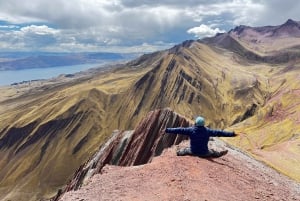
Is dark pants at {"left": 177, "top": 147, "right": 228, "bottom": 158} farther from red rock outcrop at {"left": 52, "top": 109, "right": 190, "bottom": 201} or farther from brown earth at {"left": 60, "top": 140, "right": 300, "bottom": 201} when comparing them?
red rock outcrop at {"left": 52, "top": 109, "right": 190, "bottom": 201}

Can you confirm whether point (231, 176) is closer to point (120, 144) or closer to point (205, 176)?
point (205, 176)

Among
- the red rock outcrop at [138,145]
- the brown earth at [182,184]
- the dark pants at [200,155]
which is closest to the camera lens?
the brown earth at [182,184]

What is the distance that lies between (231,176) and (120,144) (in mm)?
33520

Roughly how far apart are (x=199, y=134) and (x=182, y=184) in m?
7.08

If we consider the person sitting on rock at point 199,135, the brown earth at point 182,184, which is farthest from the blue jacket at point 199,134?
the brown earth at point 182,184

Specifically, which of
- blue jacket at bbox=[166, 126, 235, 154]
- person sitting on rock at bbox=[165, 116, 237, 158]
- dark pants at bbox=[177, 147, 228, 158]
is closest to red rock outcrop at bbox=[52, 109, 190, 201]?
dark pants at bbox=[177, 147, 228, 158]

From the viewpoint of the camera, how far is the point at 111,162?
64.7 m

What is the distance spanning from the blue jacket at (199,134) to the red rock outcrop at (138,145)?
19.2 meters

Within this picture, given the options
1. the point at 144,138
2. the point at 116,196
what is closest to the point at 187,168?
the point at 116,196

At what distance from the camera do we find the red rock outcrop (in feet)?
196

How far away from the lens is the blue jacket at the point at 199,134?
35.9 meters

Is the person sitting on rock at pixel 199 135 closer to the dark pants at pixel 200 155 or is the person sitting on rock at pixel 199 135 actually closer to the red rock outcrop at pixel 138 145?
the dark pants at pixel 200 155

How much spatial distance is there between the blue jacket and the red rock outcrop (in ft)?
63.1

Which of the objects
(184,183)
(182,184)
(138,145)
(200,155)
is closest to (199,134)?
(200,155)
